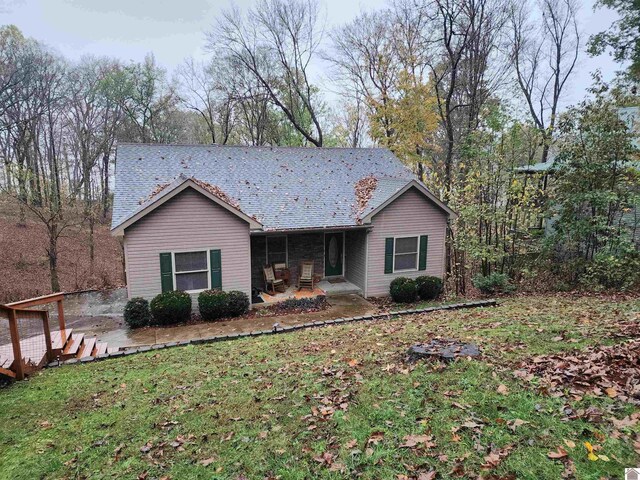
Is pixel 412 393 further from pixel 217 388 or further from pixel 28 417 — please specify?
pixel 28 417

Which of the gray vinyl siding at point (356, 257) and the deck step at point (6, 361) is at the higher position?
the gray vinyl siding at point (356, 257)

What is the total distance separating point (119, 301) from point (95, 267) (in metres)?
8.77

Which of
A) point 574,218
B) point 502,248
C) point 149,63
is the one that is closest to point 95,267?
point 149,63

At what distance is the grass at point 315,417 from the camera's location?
136 inches

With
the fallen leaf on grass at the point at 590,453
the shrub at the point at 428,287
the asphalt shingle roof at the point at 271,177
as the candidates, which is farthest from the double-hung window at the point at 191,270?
the fallen leaf on grass at the point at 590,453

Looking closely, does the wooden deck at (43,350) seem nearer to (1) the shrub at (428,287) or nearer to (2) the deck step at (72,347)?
(2) the deck step at (72,347)

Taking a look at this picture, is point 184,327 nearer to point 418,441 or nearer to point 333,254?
point 333,254

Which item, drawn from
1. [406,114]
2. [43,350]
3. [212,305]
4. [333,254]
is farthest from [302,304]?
[406,114]

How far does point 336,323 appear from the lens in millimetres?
9945

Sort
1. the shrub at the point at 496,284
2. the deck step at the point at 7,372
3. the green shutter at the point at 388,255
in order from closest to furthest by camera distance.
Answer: the deck step at the point at 7,372 → the shrub at the point at 496,284 → the green shutter at the point at 388,255

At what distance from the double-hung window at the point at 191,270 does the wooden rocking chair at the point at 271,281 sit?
2.44 m

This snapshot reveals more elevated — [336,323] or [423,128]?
[423,128]

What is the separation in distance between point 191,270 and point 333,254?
603cm

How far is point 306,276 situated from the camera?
14453 millimetres
